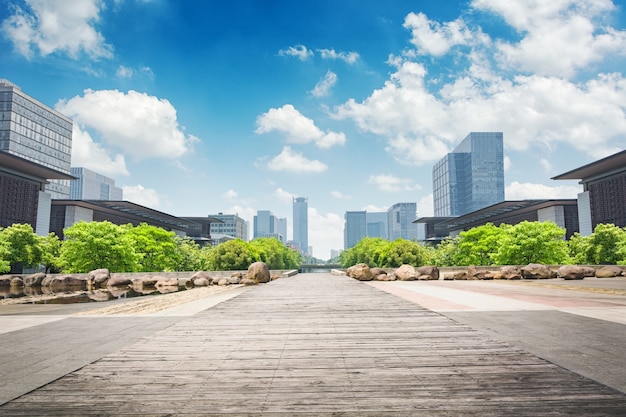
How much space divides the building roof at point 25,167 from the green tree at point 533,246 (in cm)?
6415

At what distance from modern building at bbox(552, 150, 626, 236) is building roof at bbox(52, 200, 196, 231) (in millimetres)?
78679

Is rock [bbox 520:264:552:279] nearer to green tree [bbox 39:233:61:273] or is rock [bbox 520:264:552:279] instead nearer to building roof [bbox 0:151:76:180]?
green tree [bbox 39:233:61:273]

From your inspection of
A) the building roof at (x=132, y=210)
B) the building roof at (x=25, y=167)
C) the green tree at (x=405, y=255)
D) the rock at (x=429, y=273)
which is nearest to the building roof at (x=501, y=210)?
the green tree at (x=405, y=255)

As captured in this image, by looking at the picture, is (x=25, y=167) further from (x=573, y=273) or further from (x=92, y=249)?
(x=573, y=273)

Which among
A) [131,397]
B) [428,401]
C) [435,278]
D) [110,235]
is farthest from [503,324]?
[110,235]

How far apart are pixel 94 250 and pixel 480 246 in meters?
51.2

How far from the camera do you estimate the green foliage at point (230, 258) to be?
62875 millimetres

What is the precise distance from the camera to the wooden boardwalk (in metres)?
4.43

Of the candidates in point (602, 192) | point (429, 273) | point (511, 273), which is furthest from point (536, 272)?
point (602, 192)

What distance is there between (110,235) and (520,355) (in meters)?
45.7

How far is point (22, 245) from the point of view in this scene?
4669 cm

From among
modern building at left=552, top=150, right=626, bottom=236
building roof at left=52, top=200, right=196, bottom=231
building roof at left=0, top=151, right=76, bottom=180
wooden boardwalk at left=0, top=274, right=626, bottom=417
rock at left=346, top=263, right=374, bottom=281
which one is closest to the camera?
wooden boardwalk at left=0, top=274, right=626, bottom=417

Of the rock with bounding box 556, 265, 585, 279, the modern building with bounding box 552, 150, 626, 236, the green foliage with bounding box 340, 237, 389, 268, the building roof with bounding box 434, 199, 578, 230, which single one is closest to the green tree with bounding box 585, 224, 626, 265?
the modern building with bounding box 552, 150, 626, 236

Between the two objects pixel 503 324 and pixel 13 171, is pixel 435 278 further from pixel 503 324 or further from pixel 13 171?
pixel 13 171
